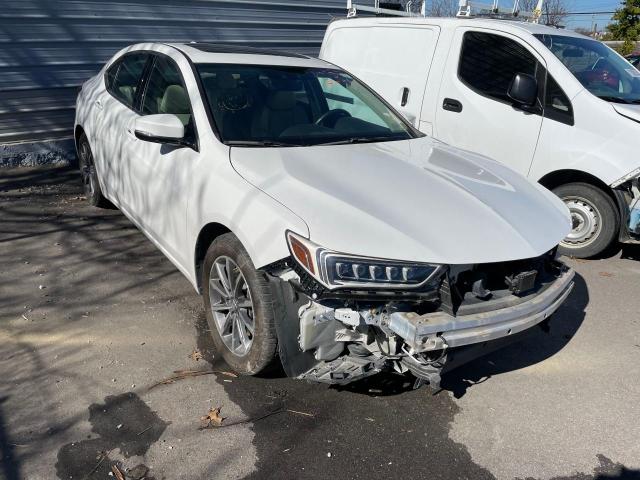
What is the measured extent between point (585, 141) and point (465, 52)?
1579mm

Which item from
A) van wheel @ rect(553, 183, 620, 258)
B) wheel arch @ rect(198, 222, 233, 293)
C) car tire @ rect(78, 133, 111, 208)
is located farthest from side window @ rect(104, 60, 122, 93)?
van wheel @ rect(553, 183, 620, 258)

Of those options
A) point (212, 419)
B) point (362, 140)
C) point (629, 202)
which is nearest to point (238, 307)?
point (212, 419)

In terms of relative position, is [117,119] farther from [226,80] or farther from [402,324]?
[402,324]

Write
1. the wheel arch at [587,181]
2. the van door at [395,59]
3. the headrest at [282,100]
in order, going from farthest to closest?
the van door at [395,59] → the wheel arch at [587,181] → the headrest at [282,100]

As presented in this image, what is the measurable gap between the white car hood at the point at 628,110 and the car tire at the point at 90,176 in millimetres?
4839

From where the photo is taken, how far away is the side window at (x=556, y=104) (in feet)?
16.5

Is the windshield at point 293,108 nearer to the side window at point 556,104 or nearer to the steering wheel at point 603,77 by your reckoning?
the side window at point 556,104

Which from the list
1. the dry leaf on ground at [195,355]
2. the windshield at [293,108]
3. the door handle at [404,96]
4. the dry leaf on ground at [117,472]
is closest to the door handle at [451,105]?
the door handle at [404,96]

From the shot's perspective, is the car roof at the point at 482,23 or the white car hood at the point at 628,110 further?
the car roof at the point at 482,23

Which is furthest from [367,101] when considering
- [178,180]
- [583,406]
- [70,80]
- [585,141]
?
[70,80]

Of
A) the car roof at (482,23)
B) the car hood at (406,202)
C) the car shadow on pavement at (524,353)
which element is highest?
the car roof at (482,23)

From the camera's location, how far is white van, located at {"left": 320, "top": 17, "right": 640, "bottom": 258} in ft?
15.9

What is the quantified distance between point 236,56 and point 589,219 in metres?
3.57

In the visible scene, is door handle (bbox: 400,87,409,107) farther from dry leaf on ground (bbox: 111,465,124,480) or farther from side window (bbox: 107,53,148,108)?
dry leaf on ground (bbox: 111,465,124,480)
